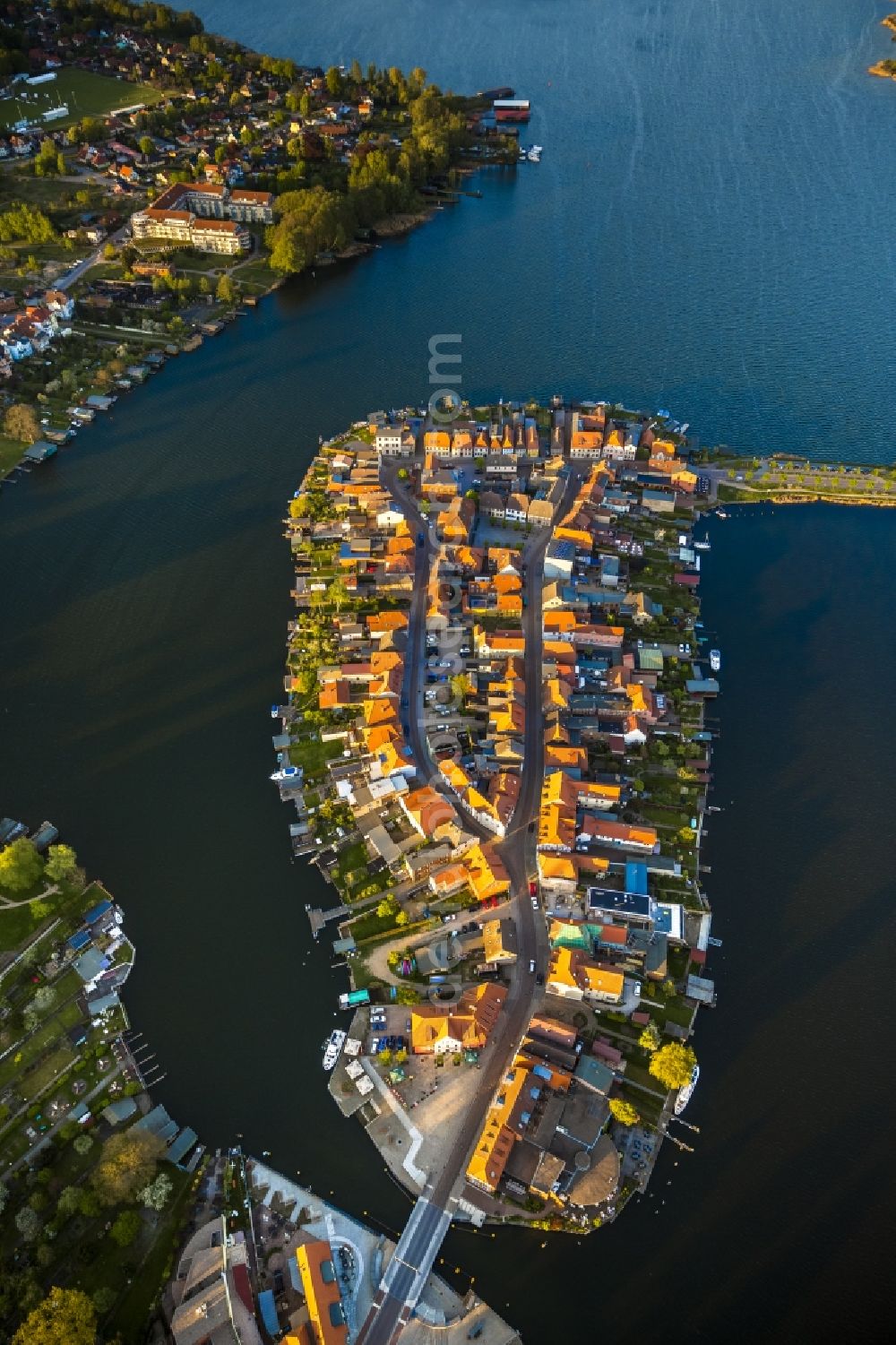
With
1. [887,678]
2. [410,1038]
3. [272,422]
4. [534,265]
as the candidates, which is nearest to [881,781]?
[887,678]

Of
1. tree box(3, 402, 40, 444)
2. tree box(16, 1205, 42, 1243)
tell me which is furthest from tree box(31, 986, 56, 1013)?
tree box(3, 402, 40, 444)

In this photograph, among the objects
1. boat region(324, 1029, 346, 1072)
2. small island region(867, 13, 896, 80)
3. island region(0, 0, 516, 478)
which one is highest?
small island region(867, 13, 896, 80)

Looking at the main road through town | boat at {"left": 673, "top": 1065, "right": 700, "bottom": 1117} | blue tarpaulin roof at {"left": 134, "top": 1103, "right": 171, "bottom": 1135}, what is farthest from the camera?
boat at {"left": 673, "top": 1065, "right": 700, "bottom": 1117}

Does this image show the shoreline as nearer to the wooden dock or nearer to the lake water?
the wooden dock

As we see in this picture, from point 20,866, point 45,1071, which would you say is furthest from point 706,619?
point 45,1071

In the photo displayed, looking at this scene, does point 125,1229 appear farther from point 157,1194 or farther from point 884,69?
point 884,69

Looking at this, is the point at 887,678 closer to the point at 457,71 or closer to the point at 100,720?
the point at 100,720
